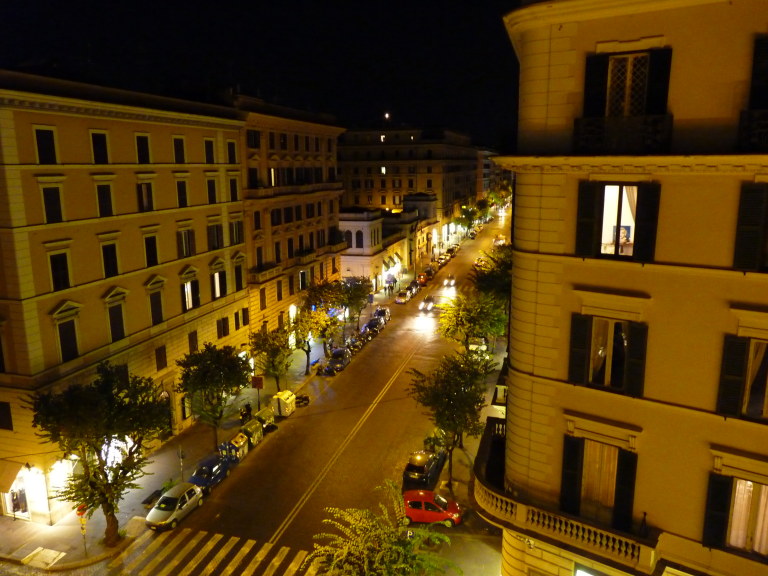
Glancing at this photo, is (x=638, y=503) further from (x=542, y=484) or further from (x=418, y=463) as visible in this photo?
(x=418, y=463)

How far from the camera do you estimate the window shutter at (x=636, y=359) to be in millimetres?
13500

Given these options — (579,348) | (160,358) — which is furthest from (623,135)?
(160,358)

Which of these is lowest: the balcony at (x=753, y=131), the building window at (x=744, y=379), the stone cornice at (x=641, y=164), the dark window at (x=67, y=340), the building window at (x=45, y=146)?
the dark window at (x=67, y=340)

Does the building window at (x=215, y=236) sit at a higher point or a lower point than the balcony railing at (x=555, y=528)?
Result: higher

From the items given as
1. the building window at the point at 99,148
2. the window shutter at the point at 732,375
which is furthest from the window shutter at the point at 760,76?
the building window at the point at 99,148

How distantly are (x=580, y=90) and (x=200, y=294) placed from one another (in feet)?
104

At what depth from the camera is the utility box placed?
38.3 m

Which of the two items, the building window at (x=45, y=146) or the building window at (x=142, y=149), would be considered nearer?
the building window at (x=45, y=146)

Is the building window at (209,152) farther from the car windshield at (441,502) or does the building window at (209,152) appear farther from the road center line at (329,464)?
the car windshield at (441,502)

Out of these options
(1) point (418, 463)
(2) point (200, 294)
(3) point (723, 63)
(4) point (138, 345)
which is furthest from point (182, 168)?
(3) point (723, 63)

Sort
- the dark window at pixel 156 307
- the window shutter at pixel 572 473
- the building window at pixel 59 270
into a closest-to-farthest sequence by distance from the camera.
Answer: the window shutter at pixel 572 473 < the building window at pixel 59 270 < the dark window at pixel 156 307

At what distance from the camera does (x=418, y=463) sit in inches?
1169

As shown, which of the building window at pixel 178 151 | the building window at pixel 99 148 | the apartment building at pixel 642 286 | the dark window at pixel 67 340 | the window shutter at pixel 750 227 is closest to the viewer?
the window shutter at pixel 750 227

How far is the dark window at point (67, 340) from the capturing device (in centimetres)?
2808
